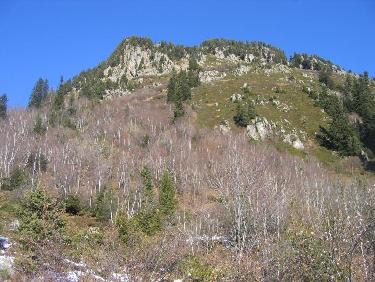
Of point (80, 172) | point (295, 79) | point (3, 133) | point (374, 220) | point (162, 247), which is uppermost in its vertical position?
Result: point (295, 79)

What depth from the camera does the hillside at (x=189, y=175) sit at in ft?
62.9

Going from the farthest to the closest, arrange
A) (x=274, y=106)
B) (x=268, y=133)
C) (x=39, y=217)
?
(x=274, y=106), (x=268, y=133), (x=39, y=217)

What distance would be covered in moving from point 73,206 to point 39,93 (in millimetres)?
95924

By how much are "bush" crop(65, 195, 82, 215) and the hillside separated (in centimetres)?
17

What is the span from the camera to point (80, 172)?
259 ft

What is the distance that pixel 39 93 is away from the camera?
149m

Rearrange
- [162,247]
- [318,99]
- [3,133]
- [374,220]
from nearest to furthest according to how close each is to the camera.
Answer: [374,220] < [162,247] < [3,133] < [318,99]

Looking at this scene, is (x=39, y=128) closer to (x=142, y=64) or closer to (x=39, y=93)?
(x=39, y=93)

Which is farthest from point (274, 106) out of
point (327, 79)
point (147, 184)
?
point (147, 184)

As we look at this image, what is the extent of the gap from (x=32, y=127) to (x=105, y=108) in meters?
22.1

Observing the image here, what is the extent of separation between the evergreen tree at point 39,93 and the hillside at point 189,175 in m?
1.24

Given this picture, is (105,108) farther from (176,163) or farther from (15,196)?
(15,196)

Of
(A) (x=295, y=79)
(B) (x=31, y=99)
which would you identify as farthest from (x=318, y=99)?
(B) (x=31, y=99)

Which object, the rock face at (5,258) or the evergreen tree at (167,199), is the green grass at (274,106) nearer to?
the evergreen tree at (167,199)
